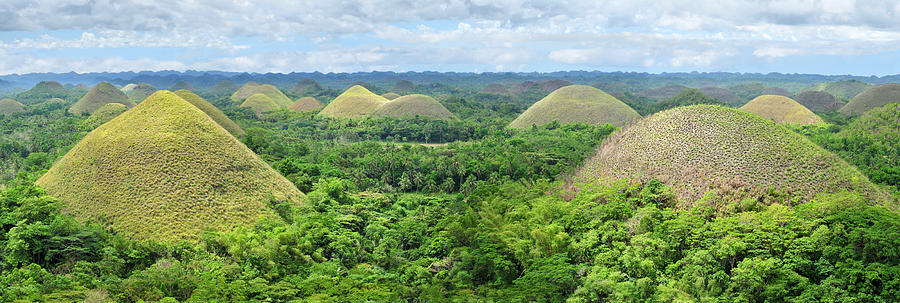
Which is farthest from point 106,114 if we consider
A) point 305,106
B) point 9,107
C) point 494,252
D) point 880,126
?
point 880,126

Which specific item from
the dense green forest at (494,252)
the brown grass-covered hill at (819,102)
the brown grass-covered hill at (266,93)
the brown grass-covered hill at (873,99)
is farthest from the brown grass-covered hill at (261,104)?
the brown grass-covered hill at (819,102)

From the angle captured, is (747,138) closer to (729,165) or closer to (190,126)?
(729,165)

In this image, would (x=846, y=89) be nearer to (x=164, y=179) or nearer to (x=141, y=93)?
(x=164, y=179)

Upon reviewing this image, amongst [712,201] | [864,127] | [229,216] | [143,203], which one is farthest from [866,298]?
[864,127]

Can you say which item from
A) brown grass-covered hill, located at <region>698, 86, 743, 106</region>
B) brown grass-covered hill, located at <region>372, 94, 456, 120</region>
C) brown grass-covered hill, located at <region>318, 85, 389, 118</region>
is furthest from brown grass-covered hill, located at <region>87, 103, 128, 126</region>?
Result: brown grass-covered hill, located at <region>698, 86, 743, 106</region>

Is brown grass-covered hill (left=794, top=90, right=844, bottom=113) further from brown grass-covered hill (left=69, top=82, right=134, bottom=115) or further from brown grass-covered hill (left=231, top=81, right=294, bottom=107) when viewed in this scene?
brown grass-covered hill (left=69, top=82, right=134, bottom=115)

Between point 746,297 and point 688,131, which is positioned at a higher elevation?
point 688,131
